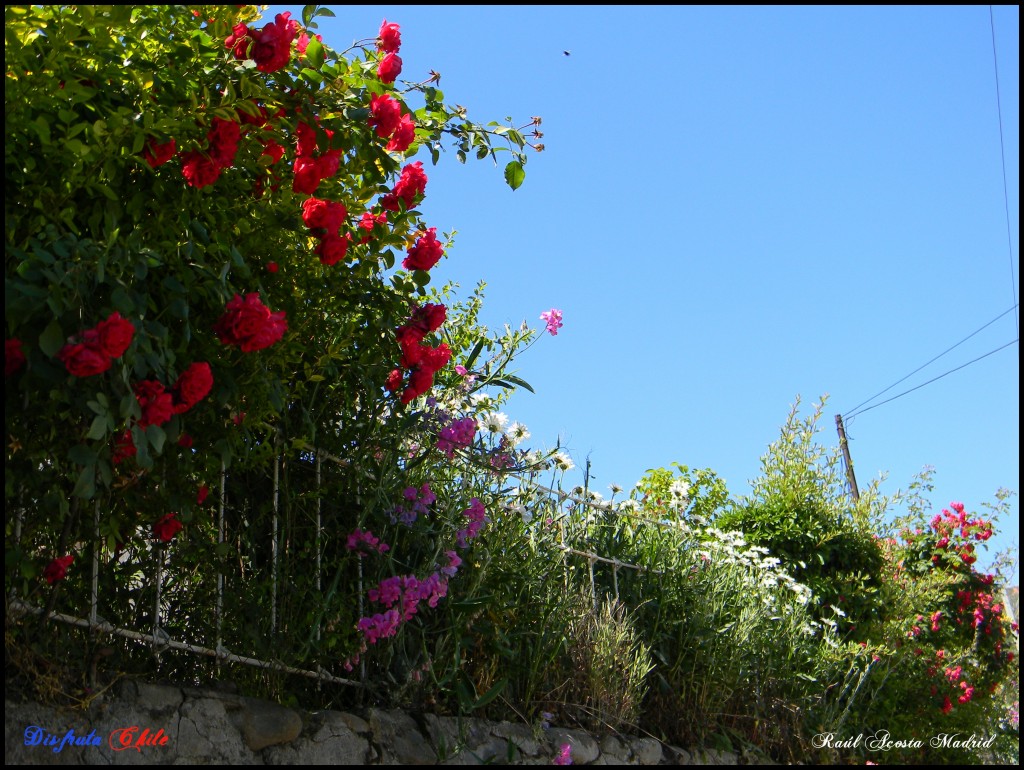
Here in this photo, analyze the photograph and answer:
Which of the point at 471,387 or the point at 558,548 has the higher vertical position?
the point at 471,387

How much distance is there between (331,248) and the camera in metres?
2.94

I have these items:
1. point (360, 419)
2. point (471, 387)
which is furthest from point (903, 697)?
point (360, 419)

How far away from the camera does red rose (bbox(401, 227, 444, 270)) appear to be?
340 centimetres

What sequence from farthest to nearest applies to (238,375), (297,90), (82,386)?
(297,90) → (238,375) → (82,386)

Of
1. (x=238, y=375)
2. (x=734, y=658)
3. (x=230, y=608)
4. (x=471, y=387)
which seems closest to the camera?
(x=238, y=375)

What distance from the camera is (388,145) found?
3.20 meters

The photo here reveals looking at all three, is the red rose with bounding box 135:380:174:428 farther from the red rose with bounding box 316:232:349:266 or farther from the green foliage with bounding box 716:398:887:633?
the green foliage with bounding box 716:398:887:633

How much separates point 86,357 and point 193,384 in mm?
304

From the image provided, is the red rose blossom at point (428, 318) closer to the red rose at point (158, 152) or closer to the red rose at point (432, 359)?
the red rose at point (432, 359)

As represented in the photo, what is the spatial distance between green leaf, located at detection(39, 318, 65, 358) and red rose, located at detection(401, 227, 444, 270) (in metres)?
1.45

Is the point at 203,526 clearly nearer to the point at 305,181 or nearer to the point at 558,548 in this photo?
the point at 305,181

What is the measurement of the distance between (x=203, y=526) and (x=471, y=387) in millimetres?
1426

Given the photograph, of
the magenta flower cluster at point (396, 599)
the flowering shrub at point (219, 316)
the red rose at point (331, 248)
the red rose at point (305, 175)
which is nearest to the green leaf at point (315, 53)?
the flowering shrub at point (219, 316)

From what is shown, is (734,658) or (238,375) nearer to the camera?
(238,375)
